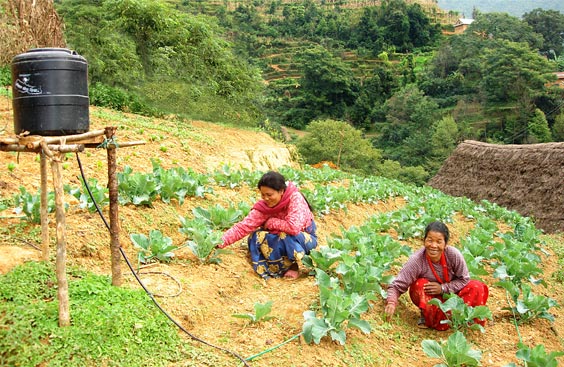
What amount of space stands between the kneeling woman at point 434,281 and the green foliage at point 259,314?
1031 millimetres

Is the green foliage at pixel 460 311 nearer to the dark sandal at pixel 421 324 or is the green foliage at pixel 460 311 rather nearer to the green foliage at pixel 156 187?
the dark sandal at pixel 421 324

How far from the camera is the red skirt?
3775 mm

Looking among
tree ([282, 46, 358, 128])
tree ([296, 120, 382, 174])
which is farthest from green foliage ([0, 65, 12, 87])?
tree ([282, 46, 358, 128])

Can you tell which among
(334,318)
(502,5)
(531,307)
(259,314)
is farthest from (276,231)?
(502,5)

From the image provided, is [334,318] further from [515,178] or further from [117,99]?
[515,178]

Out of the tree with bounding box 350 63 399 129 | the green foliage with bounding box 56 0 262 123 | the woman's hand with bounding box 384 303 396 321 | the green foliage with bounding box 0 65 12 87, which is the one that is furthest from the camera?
the tree with bounding box 350 63 399 129

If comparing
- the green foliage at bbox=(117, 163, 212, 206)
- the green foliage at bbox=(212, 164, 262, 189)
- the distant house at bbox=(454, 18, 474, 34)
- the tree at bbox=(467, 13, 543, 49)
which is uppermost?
the distant house at bbox=(454, 18, 474, 34)

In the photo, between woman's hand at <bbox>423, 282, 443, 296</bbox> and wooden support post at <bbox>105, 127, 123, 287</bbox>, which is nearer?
wooden support post at <bbox>105, 127, 123, 287</bbox>

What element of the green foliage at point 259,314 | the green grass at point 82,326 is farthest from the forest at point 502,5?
the green grass at point 82,326

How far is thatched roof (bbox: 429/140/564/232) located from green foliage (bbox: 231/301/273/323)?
37.2ft

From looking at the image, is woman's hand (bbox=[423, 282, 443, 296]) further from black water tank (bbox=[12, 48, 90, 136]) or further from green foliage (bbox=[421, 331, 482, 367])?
black water tank (bbox=[12, 48, 90, 136])

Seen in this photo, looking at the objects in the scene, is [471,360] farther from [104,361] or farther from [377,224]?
[377,224]

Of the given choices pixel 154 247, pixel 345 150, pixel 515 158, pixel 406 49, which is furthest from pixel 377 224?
pixel 406 49

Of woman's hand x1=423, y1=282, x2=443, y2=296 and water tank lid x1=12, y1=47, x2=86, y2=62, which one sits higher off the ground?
water tank lid x1=12, y1=47, x2=86, y2=62
